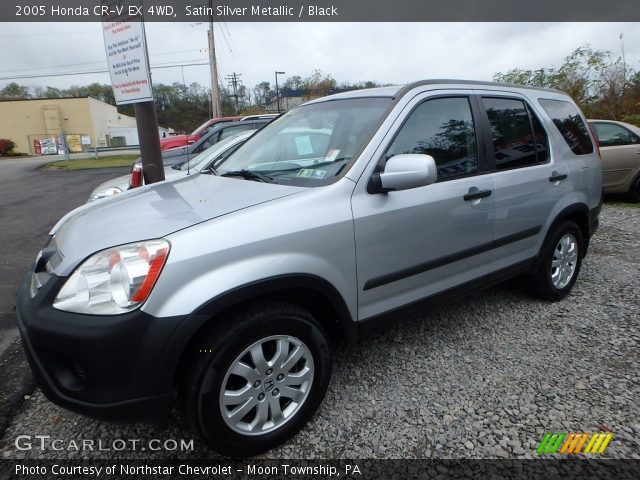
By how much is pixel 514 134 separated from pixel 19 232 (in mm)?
6873

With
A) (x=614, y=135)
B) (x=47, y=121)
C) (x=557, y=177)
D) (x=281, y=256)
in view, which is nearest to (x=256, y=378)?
(x=281, y=256)

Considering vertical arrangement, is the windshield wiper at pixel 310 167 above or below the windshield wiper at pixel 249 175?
above

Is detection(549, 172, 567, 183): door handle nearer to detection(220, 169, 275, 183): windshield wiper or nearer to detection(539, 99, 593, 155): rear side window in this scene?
detection(539, 99, 593, 155): rear side window

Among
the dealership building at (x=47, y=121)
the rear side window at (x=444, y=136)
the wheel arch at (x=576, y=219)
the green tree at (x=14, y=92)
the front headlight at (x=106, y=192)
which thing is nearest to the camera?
the rear side window at (x=444, y=136)

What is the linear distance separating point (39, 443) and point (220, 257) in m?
1.48

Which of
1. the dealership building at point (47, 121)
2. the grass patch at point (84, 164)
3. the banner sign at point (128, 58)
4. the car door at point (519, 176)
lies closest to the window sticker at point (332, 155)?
the car door at point (519, 176)

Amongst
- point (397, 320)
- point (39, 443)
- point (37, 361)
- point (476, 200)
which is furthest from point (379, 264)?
point (39, 443)

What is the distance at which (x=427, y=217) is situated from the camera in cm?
235

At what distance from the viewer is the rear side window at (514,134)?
113 inches

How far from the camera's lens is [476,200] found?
262 centimetres

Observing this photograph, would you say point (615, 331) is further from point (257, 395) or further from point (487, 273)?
point (257, 395)

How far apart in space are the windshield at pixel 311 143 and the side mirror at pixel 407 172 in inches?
10.1

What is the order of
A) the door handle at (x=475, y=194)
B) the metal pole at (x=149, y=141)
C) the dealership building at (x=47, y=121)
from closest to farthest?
the door handle at (x=475, y=194), the metal pole at (x=149, y=141), the dealership building at (x=47, y=121)

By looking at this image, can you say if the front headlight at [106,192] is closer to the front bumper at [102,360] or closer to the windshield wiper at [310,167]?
the windshield wiper at [310,167]
